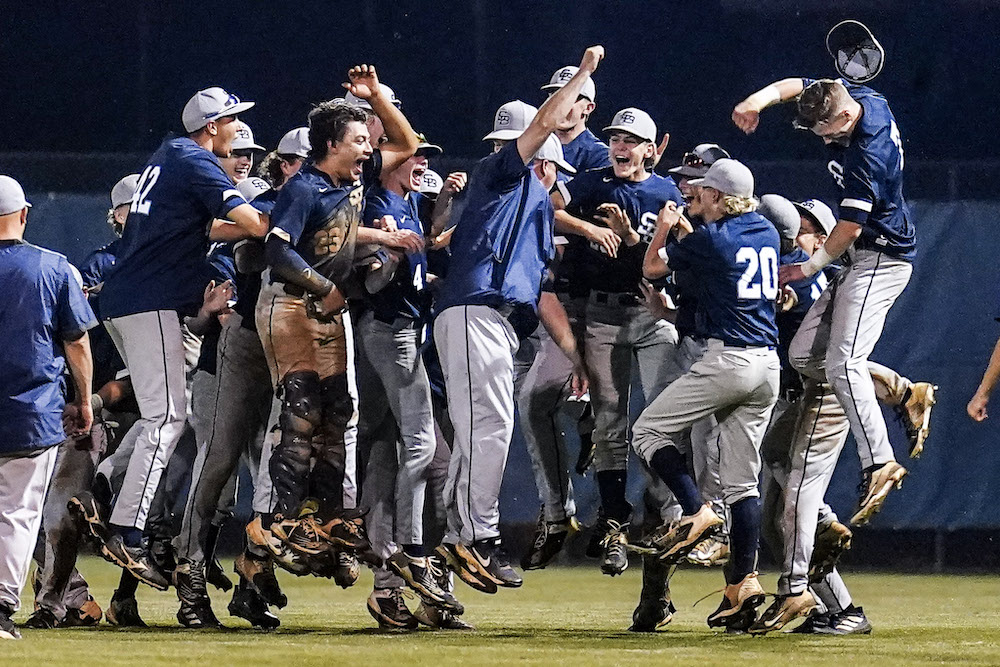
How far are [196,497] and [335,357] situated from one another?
3.44ft

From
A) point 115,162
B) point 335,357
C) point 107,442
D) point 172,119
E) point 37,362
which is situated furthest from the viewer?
point 172,119

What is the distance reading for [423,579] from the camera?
7344 mm

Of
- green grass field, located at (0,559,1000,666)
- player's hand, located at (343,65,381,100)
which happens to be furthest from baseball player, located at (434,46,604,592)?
player's hand, located at (343,65,381,100)

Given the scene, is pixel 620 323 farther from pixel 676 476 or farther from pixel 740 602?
pixel 740 602

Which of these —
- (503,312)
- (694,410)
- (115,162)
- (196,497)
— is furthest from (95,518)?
(115,162)

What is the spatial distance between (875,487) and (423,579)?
76.9 inches

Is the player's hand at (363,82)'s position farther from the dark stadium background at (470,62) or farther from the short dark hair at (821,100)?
the dark stadium background at (470,62)

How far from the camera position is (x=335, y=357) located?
23.5ft

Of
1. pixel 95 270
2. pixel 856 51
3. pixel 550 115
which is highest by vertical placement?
pixel 856 51

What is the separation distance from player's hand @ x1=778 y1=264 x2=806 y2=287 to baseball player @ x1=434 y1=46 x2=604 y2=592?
121 centimetres

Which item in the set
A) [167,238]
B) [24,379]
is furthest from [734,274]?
[24,379]

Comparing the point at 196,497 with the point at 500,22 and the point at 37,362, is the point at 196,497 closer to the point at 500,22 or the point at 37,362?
the point at 37,362

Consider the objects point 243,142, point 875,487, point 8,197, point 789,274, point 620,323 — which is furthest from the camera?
point 243,142

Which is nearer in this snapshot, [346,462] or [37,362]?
[37,362]
